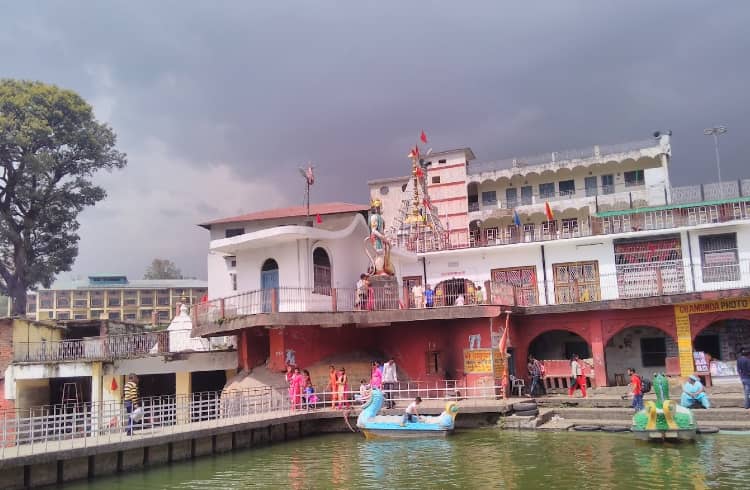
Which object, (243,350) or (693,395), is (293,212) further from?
(693,395)

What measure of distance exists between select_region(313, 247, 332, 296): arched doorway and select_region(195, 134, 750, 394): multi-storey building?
361 millimetres

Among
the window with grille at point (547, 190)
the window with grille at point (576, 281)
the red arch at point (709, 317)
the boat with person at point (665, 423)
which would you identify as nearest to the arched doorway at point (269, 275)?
the window with grille at point (576, 281)

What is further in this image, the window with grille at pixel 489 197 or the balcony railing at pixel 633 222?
the window with grille at pixel 489 197

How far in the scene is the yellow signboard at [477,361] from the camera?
2466cm

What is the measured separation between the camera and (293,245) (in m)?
25.6

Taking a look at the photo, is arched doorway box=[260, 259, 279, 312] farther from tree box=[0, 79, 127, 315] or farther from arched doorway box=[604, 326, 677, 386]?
tree box=[0, 79, 127, 315]

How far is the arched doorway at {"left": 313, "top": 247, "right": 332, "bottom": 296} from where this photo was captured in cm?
2584

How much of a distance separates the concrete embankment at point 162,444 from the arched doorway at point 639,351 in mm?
10458

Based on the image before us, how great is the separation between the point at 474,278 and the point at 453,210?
12.0m

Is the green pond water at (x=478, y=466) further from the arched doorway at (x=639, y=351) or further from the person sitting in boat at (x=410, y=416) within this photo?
the arched doorway at (x=639, y=351)

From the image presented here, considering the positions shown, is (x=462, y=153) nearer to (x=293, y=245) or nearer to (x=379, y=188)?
(x=379, y=188)

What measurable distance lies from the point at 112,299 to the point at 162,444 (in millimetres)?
64556

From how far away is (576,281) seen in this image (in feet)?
99.9

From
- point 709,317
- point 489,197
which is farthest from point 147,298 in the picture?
point 709,317
